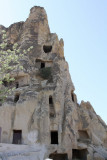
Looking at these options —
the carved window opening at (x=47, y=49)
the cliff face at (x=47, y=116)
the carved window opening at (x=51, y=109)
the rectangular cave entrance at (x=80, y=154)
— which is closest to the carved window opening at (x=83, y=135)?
the cliff face at (x=47, y=116)

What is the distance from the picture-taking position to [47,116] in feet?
65.1

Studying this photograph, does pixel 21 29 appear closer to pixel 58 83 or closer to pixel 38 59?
pixel 38 59

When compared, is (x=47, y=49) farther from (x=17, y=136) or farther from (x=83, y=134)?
(x=17, y=136)

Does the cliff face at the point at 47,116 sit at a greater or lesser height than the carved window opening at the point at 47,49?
lesser

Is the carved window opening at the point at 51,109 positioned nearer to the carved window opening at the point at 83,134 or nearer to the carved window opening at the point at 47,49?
the carved window opening at the point at 83,134

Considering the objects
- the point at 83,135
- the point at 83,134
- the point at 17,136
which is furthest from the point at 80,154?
the point at 17,136

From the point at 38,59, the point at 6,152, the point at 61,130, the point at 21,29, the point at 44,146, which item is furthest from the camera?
the point at 21,29

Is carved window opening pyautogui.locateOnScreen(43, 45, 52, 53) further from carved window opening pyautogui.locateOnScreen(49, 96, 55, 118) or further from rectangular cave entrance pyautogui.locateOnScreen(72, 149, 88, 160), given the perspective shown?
rectangular cave entrance pyautogui.locateOnScreen(72, 149, 88, 160)

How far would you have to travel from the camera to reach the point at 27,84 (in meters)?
23.5

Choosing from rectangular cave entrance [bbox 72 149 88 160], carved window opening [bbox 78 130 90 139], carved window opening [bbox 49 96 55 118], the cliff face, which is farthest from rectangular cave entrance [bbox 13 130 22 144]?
carved window opening [bbox 78 130 90 139]

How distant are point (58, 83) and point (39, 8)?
1625cm

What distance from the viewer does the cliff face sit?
18.9 m

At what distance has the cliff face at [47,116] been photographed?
1891 cm

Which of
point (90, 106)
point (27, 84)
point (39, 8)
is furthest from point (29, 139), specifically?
point (39, 8)
